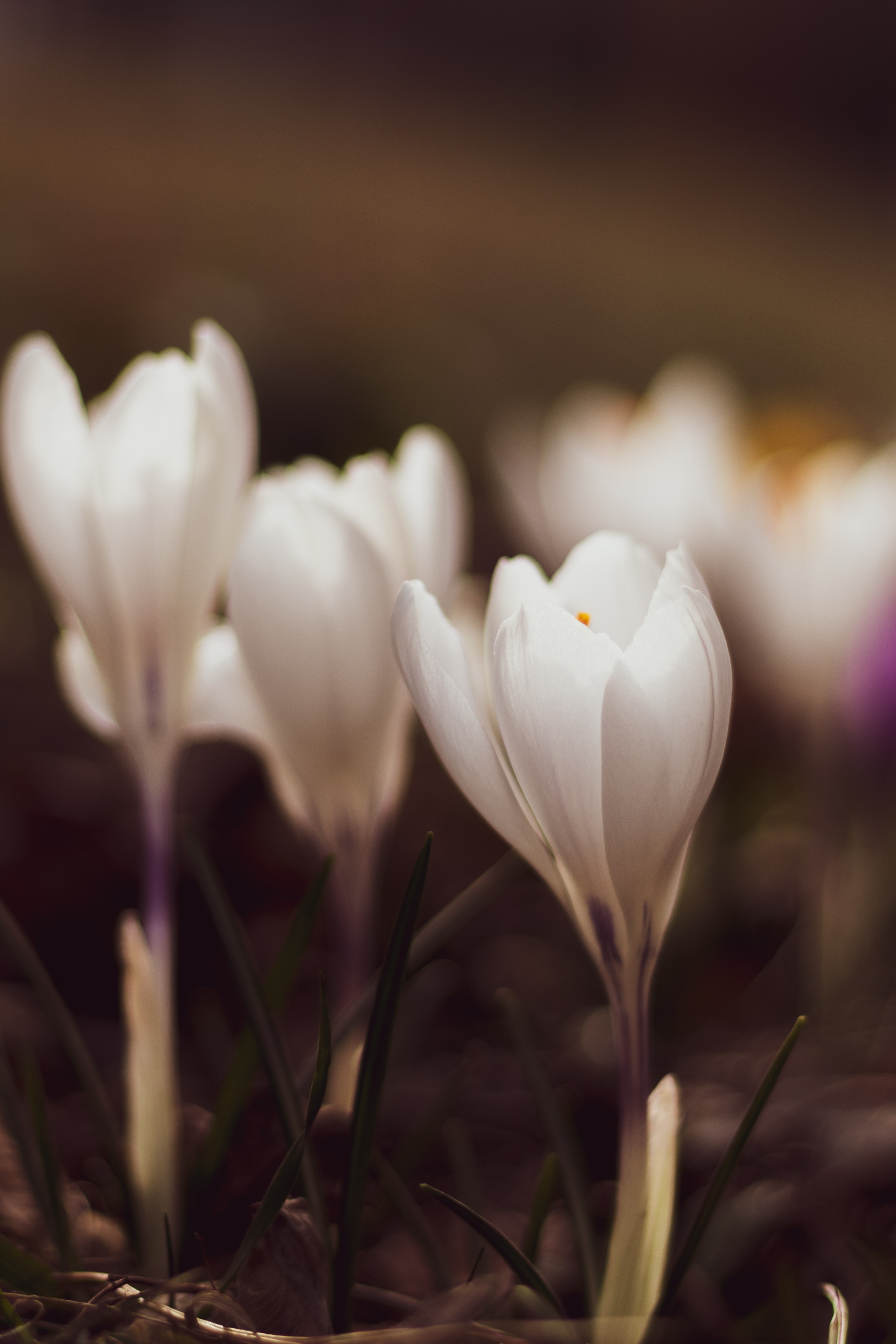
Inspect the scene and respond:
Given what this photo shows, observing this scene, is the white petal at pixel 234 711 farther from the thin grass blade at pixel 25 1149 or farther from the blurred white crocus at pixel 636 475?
the blurred white crocus at pixel 636 475

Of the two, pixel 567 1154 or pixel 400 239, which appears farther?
pixel 400 239

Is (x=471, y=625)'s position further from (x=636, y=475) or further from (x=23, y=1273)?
(x=636, y=475)

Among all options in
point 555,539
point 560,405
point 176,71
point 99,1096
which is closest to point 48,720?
point 555,539

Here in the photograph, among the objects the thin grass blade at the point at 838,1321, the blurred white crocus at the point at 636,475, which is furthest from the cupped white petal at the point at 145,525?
the blurred white crocus at the point at 636,475

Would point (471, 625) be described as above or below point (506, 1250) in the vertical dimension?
above

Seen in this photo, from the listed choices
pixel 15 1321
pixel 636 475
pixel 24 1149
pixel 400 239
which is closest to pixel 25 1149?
pixel 24 1149

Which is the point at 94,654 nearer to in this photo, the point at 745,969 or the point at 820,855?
the point at 820,855

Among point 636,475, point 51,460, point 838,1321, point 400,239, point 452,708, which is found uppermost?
point 400,239
